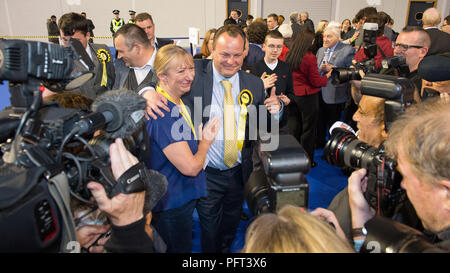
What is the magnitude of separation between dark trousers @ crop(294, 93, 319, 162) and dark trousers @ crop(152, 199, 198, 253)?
7.60 feet

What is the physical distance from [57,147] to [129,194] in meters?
0.24

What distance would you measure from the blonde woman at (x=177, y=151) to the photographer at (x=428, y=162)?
0.92 metres

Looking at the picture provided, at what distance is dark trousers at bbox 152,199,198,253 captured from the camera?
5.82 ft

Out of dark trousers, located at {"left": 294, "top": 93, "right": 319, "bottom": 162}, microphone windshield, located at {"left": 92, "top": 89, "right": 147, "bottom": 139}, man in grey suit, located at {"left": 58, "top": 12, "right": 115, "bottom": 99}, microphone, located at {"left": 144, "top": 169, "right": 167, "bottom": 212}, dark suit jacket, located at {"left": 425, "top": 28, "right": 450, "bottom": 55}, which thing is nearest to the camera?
microphone windshield, located at {"left": 92, "top": 89, "right": 147, "bottom": 139}

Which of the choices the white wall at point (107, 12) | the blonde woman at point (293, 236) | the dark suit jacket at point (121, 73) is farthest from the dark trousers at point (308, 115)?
the white wall at point (107, 12)

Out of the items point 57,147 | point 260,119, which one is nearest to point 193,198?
point 260,119

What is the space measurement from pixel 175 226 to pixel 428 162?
53.6 inches

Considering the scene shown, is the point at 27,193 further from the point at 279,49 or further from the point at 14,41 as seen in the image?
the point at 279,49

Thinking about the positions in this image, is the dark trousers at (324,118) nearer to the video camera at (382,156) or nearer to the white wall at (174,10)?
the video camera at (382,156)

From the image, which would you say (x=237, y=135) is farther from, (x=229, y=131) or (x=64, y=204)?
(x=64, y=204)

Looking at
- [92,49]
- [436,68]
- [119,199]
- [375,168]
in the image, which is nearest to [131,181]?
[119,199]

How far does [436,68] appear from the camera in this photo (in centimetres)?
118

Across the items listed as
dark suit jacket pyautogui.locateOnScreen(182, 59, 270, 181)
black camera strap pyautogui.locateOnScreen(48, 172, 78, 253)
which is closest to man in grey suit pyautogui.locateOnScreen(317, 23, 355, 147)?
Result: dark suit jacket pyautogui.locateOnScreen(182, 59, 270, 181)

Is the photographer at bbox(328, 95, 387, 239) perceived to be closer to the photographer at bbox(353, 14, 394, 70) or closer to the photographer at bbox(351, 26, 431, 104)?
the photographer at bbox(351, 26, 431, 104)
